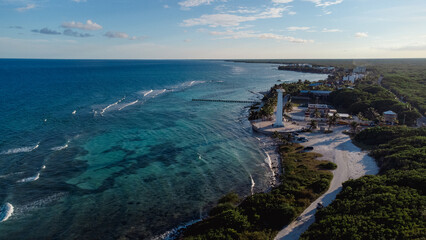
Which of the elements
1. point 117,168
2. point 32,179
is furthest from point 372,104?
point 32,179

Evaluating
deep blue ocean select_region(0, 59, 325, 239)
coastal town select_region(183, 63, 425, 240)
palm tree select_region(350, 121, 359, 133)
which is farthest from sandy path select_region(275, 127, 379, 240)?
deep blue ocean select_region(0, 59, 325, 239)

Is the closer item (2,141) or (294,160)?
(294,160)

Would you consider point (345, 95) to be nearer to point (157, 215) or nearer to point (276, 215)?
point (276, 215)

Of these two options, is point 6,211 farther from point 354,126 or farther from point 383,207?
point 354,126

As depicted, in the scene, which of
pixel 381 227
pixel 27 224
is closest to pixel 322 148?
pixel 381 227

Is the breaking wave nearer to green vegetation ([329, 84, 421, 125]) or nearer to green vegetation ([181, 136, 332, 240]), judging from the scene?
green vegetation ([181, 136, 332, 240])

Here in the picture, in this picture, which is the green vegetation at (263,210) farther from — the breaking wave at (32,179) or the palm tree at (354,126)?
the breaking wave at (32,179)
